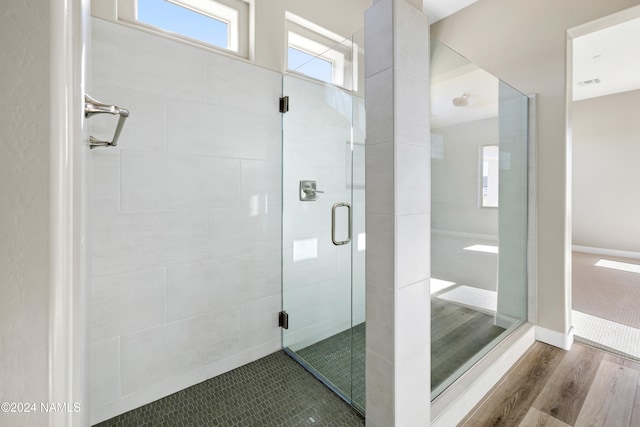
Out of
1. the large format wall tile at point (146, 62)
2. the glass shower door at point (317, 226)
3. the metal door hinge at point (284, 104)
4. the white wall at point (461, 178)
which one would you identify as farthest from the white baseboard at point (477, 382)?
the large format wall tile at point (146, 62)

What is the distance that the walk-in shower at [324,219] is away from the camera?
65.9 inches

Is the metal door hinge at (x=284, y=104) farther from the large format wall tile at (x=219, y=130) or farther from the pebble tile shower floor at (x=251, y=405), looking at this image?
the pebble tile shower floor at (x=251, y=405)

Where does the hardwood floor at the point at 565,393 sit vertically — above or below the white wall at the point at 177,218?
below

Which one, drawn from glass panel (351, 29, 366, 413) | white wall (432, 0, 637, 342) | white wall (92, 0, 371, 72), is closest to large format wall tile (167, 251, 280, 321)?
glass panel (351, 29, 366, 413)

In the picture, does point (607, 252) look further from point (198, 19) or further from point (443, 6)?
point (198, 19)

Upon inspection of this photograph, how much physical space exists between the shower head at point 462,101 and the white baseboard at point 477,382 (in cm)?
160

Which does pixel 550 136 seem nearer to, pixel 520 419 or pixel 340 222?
pixel 340 222

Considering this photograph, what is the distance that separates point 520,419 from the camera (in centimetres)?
148

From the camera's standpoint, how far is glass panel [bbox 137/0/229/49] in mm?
1505

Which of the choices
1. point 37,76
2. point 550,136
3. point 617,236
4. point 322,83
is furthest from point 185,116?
point 617,236

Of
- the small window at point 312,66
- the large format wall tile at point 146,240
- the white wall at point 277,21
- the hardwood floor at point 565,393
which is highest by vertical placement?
the white wall at point 277,21

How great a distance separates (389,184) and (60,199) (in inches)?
37.4

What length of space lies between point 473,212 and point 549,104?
3.43 ft

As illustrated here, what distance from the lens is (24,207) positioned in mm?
359
